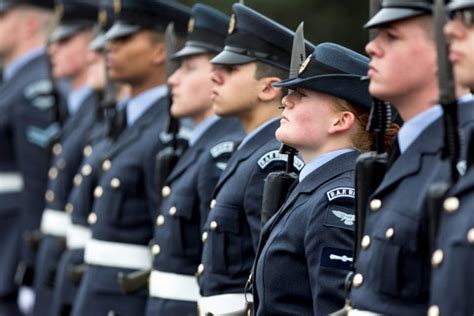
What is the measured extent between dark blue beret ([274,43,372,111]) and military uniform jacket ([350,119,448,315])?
1040 millimetres

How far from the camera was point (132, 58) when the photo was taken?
9797 mm

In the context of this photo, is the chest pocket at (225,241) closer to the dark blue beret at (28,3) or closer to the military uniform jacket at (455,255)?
the military uniform jacket at (455,255)

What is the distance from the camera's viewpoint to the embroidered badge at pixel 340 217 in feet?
21.3

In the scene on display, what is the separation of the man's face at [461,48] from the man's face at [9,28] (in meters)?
8.47

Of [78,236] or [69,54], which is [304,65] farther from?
[69,54]

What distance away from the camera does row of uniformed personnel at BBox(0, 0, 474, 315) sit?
554 centimetres

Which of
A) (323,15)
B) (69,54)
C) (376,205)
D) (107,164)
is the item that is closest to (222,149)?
(107,164)

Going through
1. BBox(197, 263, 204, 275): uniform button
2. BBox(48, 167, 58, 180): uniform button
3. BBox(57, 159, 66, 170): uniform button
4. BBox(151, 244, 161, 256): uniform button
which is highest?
BBox(197, 263, 204, 275): uniform button

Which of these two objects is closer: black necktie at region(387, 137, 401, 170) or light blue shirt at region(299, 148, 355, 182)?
black necktie at region(387, 137, 401, 170)

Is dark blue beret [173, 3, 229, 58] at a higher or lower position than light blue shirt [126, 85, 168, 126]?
higher

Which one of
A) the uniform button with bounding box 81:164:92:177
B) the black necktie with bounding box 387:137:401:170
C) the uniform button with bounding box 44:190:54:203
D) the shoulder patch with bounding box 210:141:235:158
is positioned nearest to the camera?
the black necktie with bounding box 387:137:401:170

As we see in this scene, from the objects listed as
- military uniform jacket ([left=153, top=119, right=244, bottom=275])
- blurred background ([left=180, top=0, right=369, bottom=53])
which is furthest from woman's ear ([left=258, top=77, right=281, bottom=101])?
blurred background ([left=180, top=0, right=369, bottom=53])

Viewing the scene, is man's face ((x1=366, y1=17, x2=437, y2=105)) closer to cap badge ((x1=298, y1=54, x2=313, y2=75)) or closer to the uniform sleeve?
the uniform sleeve

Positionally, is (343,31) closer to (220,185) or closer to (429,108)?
(220,185)
